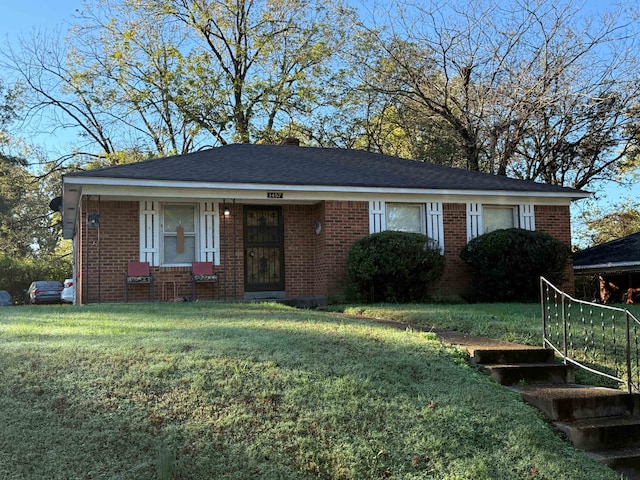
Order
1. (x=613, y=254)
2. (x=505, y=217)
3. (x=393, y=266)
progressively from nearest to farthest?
(x=393, y=266)
(x=505, y=217)
(x=613, y=254)

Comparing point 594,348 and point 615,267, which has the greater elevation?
point 615,267

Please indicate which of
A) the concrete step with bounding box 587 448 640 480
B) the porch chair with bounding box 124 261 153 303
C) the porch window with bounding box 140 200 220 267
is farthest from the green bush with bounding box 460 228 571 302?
the concrete step with bounding box 587 448 640 480

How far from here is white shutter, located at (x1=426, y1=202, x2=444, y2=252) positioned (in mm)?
14773

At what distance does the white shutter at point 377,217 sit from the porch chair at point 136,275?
5.15 m

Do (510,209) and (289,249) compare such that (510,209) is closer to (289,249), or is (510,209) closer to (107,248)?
(289,249)

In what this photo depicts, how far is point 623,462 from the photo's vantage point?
4910 millimetres

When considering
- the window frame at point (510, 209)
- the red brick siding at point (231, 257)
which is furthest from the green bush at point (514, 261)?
the red brick siding at point (231, 257)

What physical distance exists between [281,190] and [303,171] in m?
1.45

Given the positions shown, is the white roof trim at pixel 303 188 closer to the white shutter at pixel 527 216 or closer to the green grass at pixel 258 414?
the white shutter at pixel 527 216

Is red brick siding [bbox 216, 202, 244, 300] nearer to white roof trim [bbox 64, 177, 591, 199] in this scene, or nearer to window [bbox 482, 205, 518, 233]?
white roof trim [bbox 64, 177, 591, 199]

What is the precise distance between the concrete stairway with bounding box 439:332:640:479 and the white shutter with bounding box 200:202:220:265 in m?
8.02

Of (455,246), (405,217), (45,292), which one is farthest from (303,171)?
(45,292)

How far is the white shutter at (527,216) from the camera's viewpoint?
609 inches

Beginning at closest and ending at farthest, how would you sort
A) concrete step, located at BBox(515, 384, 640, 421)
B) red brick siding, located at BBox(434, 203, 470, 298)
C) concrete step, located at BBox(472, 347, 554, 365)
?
concrete step, located at BBox(515, 384, 640, 421) → concrete step, located at BBox(472, 347, 554, 365) → red brick siding, located at BBox(434, 203, 470, 298)
